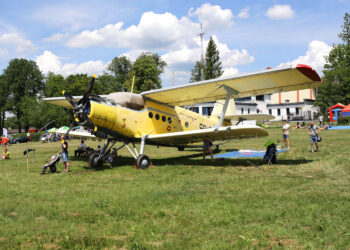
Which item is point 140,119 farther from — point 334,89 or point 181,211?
point 334,89

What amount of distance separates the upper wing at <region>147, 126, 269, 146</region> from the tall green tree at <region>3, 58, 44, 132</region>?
70.0 metres

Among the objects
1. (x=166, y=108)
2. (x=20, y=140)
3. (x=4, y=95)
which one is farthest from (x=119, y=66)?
(x=166, y=108)

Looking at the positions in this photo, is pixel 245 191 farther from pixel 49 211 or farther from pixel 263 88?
pixel 263 88

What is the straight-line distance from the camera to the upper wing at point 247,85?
Answer: 9922mm

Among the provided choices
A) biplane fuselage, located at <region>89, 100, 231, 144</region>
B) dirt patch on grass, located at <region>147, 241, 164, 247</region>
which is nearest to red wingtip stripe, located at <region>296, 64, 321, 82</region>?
biplane fuselage, located at <region>89, 100, 231, 144</region>

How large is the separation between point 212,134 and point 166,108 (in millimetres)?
3242

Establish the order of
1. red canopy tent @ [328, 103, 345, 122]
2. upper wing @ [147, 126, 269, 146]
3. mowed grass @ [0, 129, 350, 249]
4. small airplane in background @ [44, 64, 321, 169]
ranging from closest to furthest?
mowed grass @ [0, 129, 350, 249], small airplane in background @ [44, 64, 321, 169], upper wing @ [147, 126, 269, 146], red canopy tent @ [328, 103, 345, 122]

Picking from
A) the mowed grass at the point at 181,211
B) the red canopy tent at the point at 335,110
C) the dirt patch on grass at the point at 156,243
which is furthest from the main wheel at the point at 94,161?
the red canopy tent at the point at 335,110

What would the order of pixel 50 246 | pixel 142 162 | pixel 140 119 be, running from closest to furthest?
pixel 50 246, pixel 142 162, pixel 140 119

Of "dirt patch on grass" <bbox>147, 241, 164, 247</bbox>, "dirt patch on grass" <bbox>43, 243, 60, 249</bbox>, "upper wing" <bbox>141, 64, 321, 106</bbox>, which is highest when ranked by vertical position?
"upper wing" <bbox>141, 64, 321, 106</bbox>

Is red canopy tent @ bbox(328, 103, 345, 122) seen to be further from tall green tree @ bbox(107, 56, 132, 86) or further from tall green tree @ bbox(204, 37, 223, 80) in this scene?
tall green tree @ bbox(107, 56, 132, 86)

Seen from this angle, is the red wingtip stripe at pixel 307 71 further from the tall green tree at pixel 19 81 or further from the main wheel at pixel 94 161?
the tall green tree at pixel 19 81

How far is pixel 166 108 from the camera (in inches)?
551

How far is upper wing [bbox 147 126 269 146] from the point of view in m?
10.8
